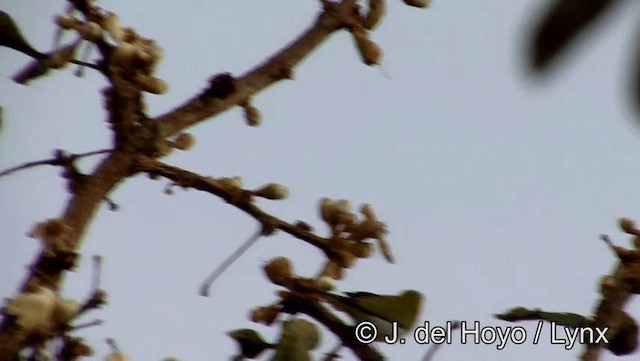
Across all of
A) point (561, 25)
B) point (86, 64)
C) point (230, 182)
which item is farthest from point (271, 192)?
point (561, 25)

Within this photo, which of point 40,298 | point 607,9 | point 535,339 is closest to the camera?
point 607,9

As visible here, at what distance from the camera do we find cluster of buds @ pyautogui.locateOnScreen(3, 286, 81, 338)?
1.46 feet

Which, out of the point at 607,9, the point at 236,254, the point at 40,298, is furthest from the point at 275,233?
the point at 607,9

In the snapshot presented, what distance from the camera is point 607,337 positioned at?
0.58 m

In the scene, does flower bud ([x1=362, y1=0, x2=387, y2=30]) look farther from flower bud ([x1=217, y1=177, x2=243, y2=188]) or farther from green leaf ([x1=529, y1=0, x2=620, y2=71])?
green leaf ([x1=529, y1=0, x2=620, y2=71])

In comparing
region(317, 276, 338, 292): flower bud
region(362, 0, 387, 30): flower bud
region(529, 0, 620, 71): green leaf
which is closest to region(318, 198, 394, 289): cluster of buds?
region(317, 276, 338, 292): flower bud

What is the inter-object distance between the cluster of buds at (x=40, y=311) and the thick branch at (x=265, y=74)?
0.43 ft

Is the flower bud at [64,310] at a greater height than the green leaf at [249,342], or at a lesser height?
lesser

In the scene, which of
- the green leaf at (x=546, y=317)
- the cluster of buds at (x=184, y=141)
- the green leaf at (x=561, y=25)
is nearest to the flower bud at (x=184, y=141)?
the cluster of buds at (x=184, y=141)

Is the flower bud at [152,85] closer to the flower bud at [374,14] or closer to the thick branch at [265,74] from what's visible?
the thick branch at [265,74]

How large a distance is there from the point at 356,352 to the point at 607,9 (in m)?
0.43

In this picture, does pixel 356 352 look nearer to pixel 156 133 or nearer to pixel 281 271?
pixel 281 271

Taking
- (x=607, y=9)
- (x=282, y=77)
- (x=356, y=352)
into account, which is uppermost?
(x=282, y=77)

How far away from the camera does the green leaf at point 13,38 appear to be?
0.57 metres
